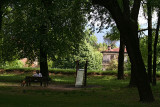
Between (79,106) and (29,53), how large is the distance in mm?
19757

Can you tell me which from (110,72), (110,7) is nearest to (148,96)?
(110,7)

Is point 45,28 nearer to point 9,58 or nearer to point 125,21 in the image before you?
point 9,58

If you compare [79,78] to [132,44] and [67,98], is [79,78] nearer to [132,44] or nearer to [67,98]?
[67,98]

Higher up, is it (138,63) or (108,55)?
(108,55)

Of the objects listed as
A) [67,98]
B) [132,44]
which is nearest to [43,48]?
[67,98]

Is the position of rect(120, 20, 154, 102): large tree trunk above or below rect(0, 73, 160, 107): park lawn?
above

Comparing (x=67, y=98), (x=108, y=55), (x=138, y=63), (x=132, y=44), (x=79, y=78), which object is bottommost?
(x=67, y=98)

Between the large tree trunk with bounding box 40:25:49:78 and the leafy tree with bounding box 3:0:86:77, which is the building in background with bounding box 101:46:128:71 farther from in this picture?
the leafy tree with bounding box 3:0:86:77

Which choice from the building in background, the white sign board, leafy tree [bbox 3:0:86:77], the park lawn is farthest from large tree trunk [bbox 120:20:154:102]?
the building in background

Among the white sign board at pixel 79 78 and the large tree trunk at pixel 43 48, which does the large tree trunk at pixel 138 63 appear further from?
the large tree trunk at pixel 43 48

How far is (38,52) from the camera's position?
31.5 metres

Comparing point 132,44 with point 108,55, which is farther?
point 108,55

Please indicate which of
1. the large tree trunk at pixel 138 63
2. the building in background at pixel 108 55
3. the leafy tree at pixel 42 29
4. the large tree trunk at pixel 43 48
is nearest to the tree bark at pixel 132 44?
the large tree trunk at pixel 138 63

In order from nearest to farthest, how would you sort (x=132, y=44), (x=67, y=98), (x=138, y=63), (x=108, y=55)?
(x=138, y=63)
(x=132, y=44)
(x=67, y=98)
(x=108, y=55)
